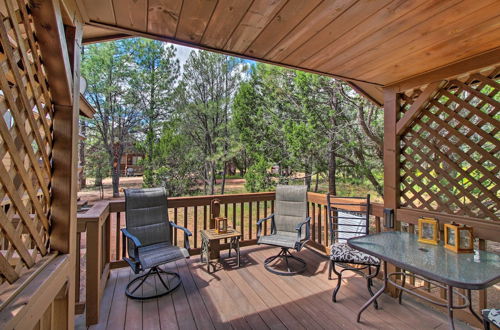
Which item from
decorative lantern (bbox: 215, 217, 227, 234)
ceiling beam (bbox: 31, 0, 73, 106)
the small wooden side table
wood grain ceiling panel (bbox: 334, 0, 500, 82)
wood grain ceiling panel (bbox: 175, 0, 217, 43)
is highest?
wood grain ceiling panel (bbox: 175, 0, 217, 43)

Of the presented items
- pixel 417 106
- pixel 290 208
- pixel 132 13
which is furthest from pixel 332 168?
pixel 132 13

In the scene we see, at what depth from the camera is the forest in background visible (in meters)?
7.80

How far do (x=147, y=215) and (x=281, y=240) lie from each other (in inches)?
68.3

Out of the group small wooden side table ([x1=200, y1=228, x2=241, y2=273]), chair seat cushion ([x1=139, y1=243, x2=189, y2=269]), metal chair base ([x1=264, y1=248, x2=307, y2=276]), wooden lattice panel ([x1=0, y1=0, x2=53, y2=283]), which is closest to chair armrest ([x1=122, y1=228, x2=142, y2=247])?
chair seat cushion ([x1=139, y1=243, x2=189, y2=269])

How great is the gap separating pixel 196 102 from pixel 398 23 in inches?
364

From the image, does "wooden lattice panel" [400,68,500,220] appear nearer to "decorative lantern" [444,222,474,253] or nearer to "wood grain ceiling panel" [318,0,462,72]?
"decorative lantern" [444,222,474,253]

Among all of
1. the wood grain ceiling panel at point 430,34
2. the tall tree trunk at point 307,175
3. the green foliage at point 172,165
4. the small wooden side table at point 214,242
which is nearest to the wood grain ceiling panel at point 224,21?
the wood grain ceiling panel at point 430,34

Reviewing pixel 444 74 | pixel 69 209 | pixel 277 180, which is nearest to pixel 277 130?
pixel 277 180

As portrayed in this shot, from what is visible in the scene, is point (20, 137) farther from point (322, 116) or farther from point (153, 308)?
point (322, 116)

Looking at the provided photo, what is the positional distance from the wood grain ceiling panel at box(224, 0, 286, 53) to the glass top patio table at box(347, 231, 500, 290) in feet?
6.37

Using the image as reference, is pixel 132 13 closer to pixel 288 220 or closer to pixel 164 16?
pixel 164 16

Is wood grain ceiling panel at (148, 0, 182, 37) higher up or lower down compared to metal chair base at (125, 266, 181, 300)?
higher up

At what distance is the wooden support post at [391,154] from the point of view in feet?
8.94

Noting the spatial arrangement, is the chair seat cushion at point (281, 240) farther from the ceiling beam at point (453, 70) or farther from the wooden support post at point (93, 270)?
the ceiling beam at point (453, 70)
